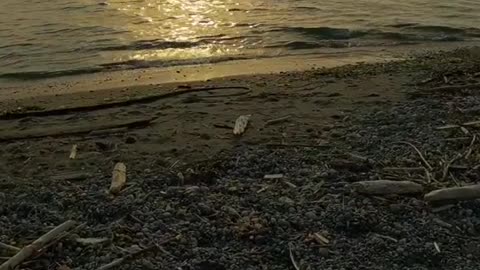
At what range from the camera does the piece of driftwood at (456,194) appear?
486cm

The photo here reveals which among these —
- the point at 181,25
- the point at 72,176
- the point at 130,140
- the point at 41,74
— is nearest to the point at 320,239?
the point at 72,176

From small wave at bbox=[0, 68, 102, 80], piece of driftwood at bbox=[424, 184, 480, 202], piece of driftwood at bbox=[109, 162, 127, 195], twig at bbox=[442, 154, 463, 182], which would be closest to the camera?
piece of driftwood at bbox=[424, 184, 480, 202]

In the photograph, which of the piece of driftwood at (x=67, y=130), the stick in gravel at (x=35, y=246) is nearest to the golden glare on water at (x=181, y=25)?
the piece of driftwood at (x=67, y=130)

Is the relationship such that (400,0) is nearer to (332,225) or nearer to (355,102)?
(355,102)

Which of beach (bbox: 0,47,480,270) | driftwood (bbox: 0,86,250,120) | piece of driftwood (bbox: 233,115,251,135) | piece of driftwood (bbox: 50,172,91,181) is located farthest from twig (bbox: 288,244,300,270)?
driftwood (bbox: 0,86,250,120)

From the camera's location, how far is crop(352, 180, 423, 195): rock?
5.06 meters

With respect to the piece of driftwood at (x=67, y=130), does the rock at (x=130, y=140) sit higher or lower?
higher

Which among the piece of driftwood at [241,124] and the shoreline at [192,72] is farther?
the shoreline at [192,72]

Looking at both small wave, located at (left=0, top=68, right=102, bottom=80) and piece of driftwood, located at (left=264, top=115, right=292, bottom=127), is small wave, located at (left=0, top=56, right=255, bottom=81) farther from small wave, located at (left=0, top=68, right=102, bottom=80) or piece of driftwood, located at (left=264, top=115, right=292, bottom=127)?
piece of driftwood, located at (left=264, top=115, right=292, bottom=127)

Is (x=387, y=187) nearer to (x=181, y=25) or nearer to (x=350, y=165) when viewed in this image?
(x=350, y=165)

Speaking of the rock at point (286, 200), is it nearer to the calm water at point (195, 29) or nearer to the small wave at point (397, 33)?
the calm water at point (195, 29)

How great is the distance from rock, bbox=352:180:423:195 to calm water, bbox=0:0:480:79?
23.3 feet

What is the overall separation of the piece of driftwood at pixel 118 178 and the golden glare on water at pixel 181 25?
6.26 metres

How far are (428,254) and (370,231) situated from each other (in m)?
0.46
